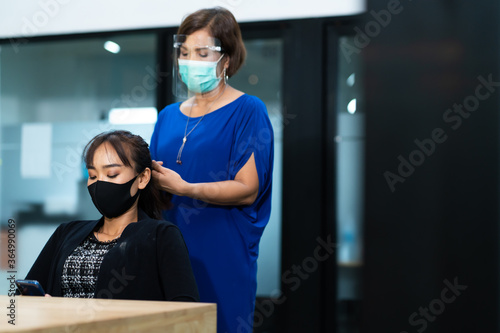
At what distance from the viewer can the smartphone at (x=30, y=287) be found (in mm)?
1468

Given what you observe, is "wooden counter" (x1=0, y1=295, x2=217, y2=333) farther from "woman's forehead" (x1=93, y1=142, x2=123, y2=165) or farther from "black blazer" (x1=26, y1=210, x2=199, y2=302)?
"woman's forehead" (x1=93, y1=142, x2=123, y2=165)

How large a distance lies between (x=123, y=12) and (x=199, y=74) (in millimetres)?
1654

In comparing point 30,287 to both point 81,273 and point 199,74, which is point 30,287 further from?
point 199,74

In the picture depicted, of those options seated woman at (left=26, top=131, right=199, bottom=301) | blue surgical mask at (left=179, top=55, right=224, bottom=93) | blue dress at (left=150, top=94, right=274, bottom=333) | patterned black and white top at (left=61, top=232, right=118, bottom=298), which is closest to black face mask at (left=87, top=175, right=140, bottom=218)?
seated woman at (left=26, top=131, right=199, bottom=301)

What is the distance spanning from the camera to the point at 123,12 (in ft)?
11.8

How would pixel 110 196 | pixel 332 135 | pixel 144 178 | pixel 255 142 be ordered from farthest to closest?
pixel 332 135
pixel 255 142
pixel 144 178
pixel 110 196

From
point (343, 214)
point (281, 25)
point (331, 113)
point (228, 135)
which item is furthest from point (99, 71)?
point (228, 135)

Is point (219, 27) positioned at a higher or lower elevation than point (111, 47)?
lower

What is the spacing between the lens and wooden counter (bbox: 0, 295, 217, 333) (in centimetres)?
86

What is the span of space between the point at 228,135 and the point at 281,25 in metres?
1.42

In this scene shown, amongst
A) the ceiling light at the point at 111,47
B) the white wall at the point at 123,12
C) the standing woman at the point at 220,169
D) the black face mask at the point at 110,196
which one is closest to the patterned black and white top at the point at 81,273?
the black face mask at the point at 110,196

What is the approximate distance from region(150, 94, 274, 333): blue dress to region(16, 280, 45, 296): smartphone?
2.25 ft

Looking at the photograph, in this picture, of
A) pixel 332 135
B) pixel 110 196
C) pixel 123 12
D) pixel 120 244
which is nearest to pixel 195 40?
pixel 110 196

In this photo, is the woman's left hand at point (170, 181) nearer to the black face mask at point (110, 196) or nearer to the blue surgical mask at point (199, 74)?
the black face mask at point (110, 196)
